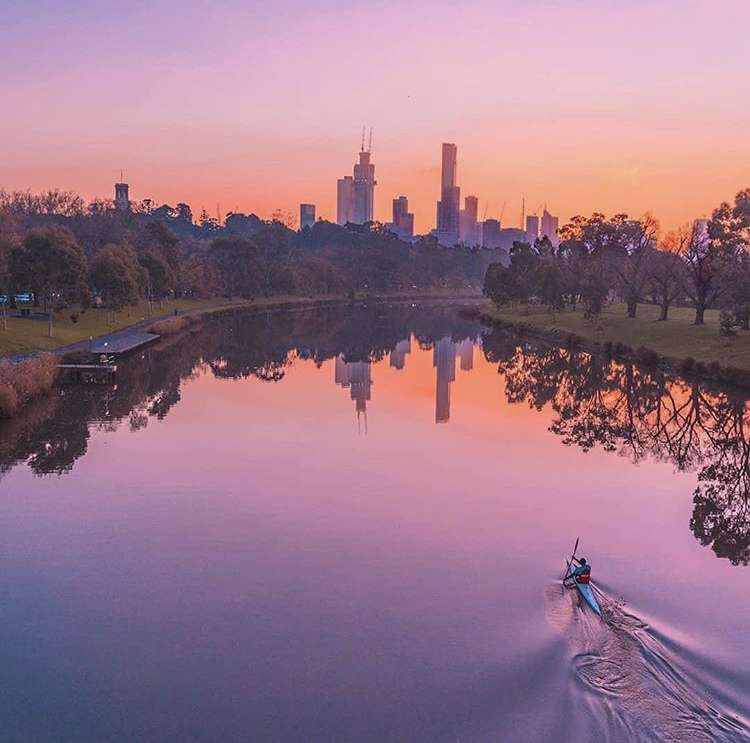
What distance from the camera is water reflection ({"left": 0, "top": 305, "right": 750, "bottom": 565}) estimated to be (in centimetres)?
2970

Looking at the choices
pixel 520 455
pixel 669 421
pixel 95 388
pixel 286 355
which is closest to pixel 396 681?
pixel 520 455

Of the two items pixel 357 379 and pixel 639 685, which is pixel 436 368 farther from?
pixel 639 685

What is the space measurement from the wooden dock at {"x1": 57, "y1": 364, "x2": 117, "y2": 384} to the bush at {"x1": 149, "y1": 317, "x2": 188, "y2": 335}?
27949 millimetres

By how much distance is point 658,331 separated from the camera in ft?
235

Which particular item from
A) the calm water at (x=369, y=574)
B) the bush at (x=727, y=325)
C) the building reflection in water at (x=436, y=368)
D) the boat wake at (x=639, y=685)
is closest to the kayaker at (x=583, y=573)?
the calm water at (x=369, y=574)

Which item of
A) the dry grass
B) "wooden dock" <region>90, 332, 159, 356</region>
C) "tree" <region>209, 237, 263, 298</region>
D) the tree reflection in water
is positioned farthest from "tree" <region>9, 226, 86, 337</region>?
"tree" <region>209, 237, 263, 298</region>

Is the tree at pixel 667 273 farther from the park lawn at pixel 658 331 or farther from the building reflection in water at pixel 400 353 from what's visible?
the building reflection in water at pixel 400 353

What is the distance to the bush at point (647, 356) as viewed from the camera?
2376 inches

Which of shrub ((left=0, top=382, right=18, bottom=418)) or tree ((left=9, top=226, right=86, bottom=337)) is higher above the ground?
tree ((left=9, top=226, right=86, bottom=337))

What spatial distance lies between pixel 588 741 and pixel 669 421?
1185 inches

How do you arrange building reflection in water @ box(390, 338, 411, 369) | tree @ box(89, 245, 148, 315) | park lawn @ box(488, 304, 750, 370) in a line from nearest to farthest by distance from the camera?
park lawn @ box(488, 304, 750, 370) → building reflection in water @ box(390, 338, 411, 369) → tree @ box(89, 245, 148, 315)

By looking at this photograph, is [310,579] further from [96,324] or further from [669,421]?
[96,324]

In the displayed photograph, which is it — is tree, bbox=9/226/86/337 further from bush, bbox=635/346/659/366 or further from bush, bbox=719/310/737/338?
bush, bbox=719/310/737/338

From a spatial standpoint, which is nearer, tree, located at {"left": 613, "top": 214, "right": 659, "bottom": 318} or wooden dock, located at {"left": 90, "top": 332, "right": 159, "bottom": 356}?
Result: wooden dock, located at {"left": 90, "top": 332, "right": 159, "bottom": 356}
